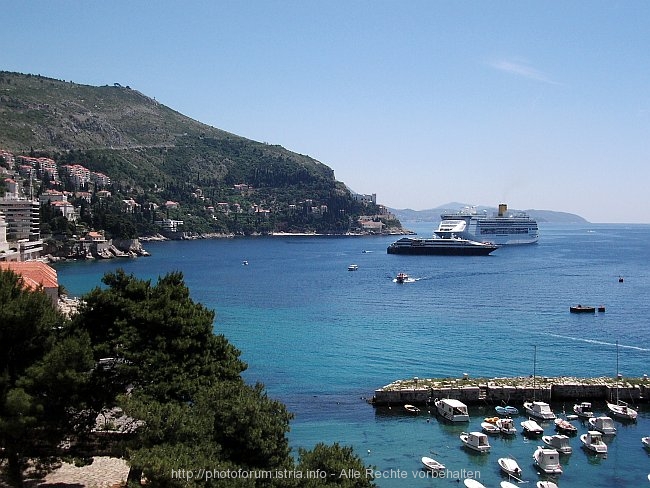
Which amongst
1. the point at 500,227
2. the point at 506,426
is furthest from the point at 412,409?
the point at 500,227

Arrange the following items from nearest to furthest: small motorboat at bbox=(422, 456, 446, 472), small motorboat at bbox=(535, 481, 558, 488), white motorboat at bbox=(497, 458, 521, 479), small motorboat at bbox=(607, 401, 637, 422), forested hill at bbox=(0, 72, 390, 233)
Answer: small motorboat at bbox=(535, 481, 558, 488) < white motorboat at bbox=(497, 458, 521, 479) < small motorboat at bbox=(422, 456, 446, 472) < small motorboat at bbox=(607, 401, 637, 422) < forested hill at bbox=(0, 72, 390, 233)

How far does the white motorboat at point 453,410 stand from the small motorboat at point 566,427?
3039 mm

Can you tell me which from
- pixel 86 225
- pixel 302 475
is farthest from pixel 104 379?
pixel 86 225

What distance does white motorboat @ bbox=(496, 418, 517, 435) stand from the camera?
2180cm

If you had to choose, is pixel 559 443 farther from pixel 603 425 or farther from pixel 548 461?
pixel 603 425

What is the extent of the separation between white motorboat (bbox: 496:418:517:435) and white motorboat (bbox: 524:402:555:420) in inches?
63.6

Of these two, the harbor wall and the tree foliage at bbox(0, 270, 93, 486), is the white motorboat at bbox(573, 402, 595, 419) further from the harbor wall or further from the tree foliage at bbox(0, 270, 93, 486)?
the tree foliage at bbox(0, 270, 93, 486)

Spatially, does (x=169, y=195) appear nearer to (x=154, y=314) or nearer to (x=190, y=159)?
(x=190, y=159)

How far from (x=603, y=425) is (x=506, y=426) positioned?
128 inches

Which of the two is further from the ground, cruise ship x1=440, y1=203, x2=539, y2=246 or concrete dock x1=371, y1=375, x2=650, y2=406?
cruise ship x1=440, y1=203, x2=539, y2=246

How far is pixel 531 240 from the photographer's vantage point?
125125mm

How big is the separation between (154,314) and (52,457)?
135 inches

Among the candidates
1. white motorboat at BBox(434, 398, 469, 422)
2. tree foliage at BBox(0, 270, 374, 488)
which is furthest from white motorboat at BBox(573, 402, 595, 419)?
tree foliage at BBox(0, 270, 374, 488)

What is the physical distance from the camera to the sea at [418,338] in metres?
20.4
